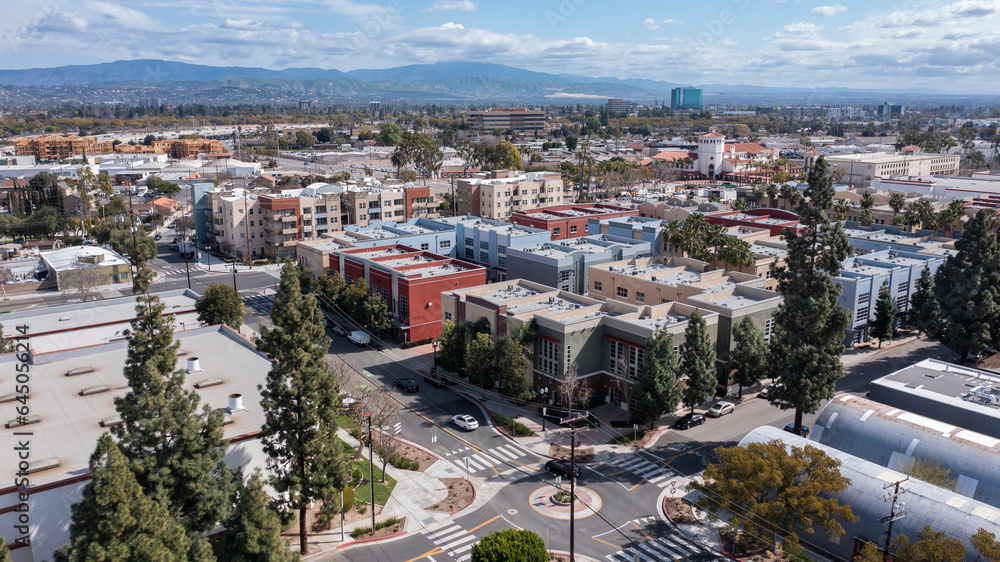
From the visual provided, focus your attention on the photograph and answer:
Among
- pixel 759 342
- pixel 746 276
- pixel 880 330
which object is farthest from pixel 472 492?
pixel 880 330

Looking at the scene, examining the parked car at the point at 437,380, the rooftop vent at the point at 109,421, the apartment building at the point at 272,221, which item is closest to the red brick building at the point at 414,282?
the parked car at the point at 437,380

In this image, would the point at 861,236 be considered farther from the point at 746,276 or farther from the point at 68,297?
the point at 68,297

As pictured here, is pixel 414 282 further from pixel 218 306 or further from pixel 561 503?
pixel 561 503

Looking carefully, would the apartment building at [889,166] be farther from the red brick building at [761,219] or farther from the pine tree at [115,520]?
the pine tree at [115,520]

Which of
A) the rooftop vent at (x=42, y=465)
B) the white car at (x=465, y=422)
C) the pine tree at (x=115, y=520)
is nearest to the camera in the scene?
the pine tree at (x=115, y=520)

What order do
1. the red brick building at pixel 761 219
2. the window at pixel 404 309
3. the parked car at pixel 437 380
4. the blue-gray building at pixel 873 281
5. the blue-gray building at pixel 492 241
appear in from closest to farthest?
the parked car at pixel 437 380, the blue-gray building at pixel 873 281, the window at pixel 404 309, the blue-gray building at pixel 492 241, the red brick building at pixel 761 219

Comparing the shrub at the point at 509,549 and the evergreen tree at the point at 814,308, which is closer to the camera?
the shrub at the point at 509,549

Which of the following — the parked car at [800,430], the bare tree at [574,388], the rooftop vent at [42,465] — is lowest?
the parked car at [800,430]
